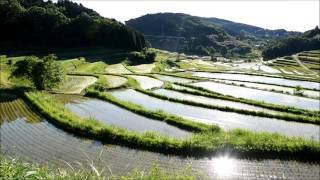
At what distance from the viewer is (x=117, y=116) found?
25.3 metres

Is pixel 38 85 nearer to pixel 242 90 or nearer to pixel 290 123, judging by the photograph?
pixel 242 90

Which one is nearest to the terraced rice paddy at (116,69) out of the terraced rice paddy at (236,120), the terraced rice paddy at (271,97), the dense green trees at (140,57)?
the dense green trees at (140,57)

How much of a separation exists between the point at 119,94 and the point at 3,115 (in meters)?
12.2

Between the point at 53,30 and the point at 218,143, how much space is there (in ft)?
181

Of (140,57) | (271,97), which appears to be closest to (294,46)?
(140,57)

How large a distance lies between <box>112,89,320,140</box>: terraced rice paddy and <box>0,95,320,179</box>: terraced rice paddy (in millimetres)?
4767

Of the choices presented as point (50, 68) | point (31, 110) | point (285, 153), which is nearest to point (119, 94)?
point (50, 68)

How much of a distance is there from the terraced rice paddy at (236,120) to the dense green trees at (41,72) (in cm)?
874

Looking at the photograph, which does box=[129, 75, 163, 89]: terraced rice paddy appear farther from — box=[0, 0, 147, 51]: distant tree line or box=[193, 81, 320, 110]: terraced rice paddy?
box=[0, 0, 147, 51]: distant tree line

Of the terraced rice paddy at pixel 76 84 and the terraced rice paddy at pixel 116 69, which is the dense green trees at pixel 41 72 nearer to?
the terraced rice paddy at pixel 76 84

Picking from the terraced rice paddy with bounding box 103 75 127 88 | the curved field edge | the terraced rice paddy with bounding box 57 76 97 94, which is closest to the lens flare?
the curved field edge

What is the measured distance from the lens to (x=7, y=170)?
19.4ft

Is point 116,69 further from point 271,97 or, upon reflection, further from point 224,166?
point 224,166

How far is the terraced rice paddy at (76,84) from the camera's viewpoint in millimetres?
36125
